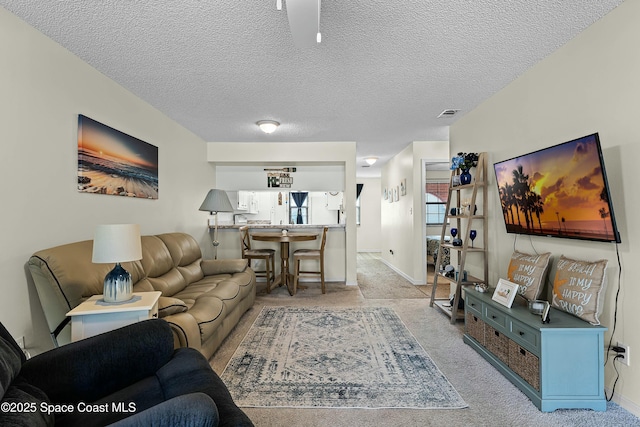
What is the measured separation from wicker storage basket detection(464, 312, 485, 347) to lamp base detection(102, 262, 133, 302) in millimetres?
2682

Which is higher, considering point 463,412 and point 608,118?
point 608,118

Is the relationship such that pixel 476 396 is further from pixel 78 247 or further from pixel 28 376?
pixel 78 247

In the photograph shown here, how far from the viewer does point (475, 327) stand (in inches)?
108

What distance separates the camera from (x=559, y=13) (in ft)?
6.37

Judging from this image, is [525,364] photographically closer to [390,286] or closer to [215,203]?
[390,286]

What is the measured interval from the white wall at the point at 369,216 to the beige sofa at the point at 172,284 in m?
6.37

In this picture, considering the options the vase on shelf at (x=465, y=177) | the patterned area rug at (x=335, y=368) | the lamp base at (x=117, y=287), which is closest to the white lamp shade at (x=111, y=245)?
the lamp base at (x=117, y=287)

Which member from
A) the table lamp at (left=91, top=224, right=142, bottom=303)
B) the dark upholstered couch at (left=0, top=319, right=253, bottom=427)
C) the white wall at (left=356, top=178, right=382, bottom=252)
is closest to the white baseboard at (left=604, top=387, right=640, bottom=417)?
the dark upholstered couch at (left=0, top=319, right=253, bottom=427)

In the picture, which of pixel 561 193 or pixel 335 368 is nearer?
pixel 561 193

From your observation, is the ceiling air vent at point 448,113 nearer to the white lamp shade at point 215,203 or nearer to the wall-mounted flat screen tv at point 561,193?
the wall-mounted flat screen tv at point 561,193

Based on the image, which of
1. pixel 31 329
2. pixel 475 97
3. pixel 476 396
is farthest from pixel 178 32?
pixel 476 396

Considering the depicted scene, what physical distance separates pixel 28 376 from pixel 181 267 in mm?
2341

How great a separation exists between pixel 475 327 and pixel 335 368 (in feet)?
4.26

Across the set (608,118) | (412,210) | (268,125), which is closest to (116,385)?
(608,118)
